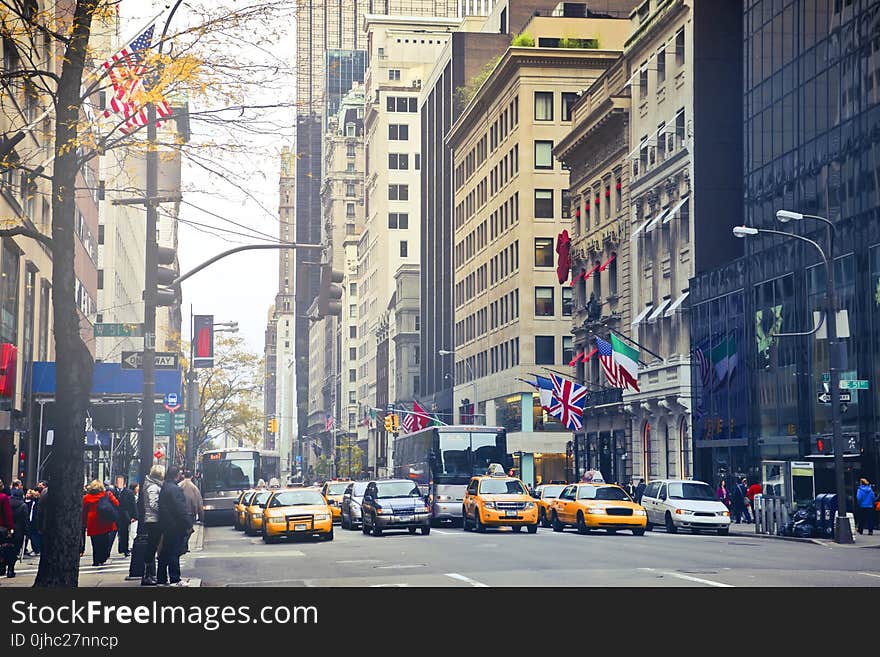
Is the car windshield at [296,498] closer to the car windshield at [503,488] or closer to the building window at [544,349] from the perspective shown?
the car windshield at [503,488]

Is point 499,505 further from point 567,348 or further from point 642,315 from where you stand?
point 567,348

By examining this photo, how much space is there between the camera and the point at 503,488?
139 feet

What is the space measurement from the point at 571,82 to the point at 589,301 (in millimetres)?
20946

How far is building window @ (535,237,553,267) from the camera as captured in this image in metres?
89.6

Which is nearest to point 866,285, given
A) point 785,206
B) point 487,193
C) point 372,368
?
point 785,206

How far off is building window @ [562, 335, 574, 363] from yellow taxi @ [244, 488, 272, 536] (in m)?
44.3

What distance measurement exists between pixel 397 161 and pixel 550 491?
11508cm

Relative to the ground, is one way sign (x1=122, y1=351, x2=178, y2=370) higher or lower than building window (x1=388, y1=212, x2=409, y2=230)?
lower

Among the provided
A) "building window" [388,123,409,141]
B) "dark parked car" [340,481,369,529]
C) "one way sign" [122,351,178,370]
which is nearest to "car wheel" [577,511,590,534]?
"dark parked car" [340,481,369,529]

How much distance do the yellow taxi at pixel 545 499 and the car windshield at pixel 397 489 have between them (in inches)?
204

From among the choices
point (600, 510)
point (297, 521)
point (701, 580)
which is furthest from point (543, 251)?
point (701, 580)

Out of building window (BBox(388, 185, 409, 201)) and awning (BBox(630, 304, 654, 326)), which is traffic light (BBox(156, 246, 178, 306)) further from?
building window (BBox(388, 185, 409, 201))
